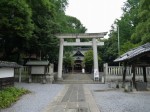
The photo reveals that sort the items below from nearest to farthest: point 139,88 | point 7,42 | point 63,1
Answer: point 139,88, point 7,42, point 63,1

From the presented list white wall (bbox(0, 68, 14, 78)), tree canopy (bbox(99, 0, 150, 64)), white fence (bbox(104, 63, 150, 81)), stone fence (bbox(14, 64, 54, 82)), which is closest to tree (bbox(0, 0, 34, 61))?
stone fence (bbox(14, 64, 54, 82))

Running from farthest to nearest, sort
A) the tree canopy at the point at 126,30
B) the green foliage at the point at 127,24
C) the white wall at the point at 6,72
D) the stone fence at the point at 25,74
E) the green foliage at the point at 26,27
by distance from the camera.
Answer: the green foliage at the point at 127,24, the tree canopy at the point at 126,30, the stone fence at the point at 25,74, the green foliage at the point at 26,27, the white wall at the point at 6,72

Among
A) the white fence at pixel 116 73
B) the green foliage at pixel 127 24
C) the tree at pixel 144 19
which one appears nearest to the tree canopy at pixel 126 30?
the green foliage at pixel 127 24

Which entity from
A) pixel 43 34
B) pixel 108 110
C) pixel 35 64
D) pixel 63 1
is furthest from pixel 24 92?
pixel 63 1

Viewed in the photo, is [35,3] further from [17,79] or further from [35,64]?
[17,79]

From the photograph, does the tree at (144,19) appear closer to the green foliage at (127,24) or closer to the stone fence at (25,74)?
the stone fence at (25,74)

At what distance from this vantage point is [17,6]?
21641mm

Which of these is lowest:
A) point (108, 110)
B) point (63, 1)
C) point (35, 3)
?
point (108, 110)

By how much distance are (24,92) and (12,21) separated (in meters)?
8.30

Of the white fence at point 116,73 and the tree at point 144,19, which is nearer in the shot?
the tree at point 144,19

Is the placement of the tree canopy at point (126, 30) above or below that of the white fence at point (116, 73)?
above

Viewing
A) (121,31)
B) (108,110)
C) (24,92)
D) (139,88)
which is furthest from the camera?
(121,31)

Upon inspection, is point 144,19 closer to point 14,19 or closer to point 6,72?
point 14,19

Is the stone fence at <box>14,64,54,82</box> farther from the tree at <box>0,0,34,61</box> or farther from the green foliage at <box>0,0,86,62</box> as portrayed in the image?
the tree at <box>0,0,34,61</box>
